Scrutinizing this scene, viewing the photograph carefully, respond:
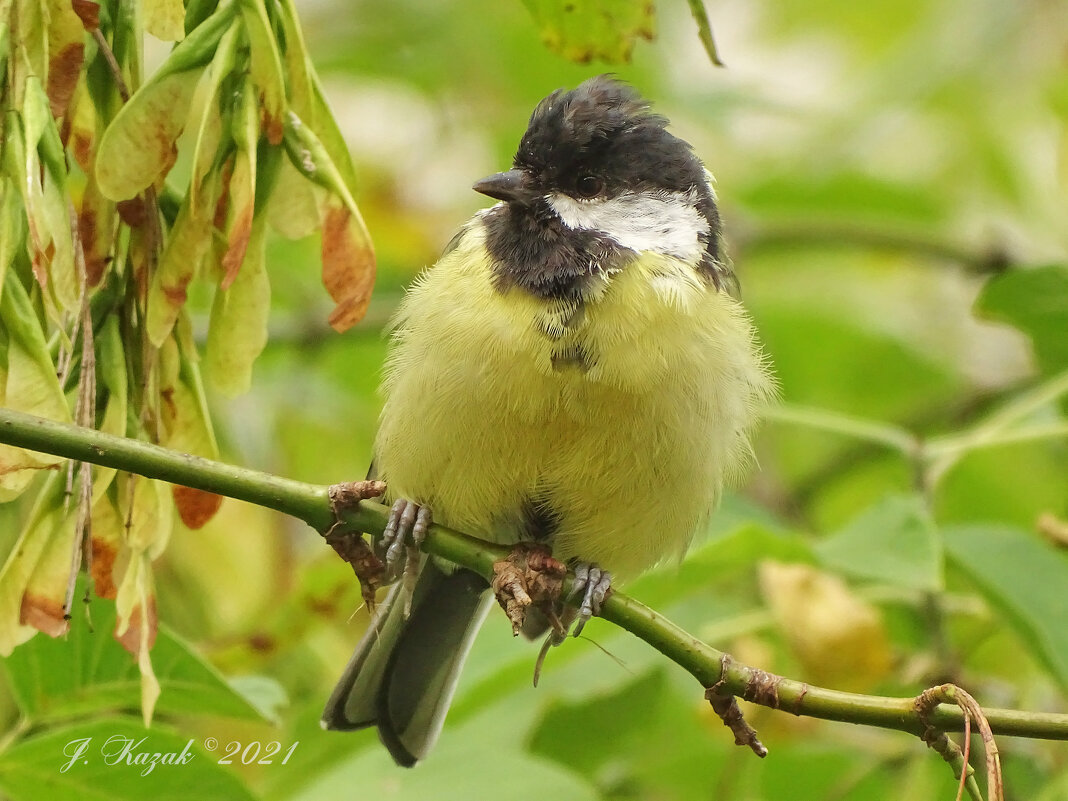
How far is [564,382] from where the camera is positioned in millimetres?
2541

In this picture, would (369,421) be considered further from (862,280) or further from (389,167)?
(862,280)

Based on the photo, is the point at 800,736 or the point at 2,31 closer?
the point at 2,31

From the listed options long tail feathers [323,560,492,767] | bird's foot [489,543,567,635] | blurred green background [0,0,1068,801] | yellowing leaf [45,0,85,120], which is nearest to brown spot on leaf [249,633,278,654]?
blurred green background [0,0,1068,801]

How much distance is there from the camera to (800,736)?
3.37 metres

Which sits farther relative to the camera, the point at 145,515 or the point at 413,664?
the point at 413,664

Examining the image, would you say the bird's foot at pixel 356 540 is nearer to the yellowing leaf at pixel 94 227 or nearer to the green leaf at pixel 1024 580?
the yellowing leaf at pixel 94 227

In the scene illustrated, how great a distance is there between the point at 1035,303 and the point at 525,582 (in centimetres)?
163

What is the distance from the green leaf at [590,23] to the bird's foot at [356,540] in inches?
34.9

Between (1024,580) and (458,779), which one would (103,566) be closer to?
(458,779)

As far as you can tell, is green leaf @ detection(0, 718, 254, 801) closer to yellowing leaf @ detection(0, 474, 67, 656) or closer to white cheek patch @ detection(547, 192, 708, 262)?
yellowing leaf @ detection(0, 474, 67, 656)

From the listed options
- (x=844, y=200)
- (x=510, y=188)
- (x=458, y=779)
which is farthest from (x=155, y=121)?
(x=844, y=200)

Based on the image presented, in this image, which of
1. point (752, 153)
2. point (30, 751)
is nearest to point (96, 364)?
point (30, 751)

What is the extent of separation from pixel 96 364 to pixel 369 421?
2.41 m

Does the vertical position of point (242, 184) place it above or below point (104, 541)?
above
